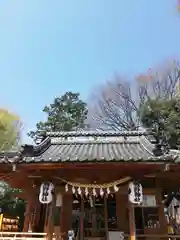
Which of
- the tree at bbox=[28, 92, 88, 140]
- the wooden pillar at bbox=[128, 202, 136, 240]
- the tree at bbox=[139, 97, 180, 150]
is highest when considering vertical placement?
the tree at bbox=[28, 92, 88, 140]

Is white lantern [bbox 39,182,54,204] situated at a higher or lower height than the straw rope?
lower

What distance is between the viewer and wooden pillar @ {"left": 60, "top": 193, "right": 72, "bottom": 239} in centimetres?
934

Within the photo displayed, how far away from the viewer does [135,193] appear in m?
7.71

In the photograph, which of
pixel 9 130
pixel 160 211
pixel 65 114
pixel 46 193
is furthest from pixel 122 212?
pixel 65 114

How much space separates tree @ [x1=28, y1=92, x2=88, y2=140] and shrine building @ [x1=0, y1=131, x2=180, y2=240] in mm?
19476

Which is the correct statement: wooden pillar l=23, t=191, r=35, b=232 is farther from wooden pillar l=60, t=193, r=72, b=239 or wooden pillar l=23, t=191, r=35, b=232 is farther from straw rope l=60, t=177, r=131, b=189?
straw rope l=60, t=177, r=131, b=189

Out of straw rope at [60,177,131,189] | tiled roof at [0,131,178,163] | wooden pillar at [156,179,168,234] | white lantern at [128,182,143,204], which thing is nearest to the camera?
white lantern at [128,182,143,204]

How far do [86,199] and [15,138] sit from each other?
19583 mm

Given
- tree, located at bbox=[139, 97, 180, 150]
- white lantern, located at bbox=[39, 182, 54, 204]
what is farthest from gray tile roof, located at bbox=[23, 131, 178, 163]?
tree, located at bbox=[139, 97, 180, 150]

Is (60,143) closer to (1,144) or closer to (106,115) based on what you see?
(1,144)

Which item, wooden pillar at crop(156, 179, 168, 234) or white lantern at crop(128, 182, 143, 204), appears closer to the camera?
white lantern at crop(128, 182, 143, 204)

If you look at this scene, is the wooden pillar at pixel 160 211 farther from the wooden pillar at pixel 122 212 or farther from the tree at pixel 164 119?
the tree at pixel 164 119

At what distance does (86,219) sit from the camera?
10133mm

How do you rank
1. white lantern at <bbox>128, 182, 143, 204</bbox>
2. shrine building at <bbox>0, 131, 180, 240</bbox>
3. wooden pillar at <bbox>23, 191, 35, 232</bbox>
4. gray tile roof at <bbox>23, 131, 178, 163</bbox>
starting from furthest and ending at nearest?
gray tile roof at <bbox>23, 131, 178, 163</bbox>
wooden pillar at <bbox>23, 191, 35, 232</bbox>
white lantern at <bbox>128, 182, 143, 204</bbox>
shrine building at <bbox>0, 131, 180, 240</bbox>
